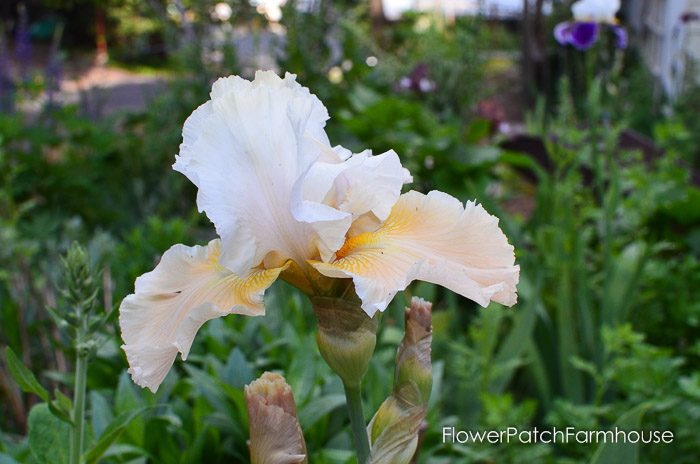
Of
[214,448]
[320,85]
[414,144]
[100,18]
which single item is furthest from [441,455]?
[100,18]

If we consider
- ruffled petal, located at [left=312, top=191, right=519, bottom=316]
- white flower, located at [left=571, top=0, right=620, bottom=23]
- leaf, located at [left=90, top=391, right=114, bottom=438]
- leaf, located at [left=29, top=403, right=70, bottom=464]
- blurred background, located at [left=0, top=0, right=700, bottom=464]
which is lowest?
blurred background, located at [left=0, top=0, right=700, bottom=464]

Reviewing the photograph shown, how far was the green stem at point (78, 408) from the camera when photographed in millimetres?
851

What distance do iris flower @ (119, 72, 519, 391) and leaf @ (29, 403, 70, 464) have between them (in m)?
0.36

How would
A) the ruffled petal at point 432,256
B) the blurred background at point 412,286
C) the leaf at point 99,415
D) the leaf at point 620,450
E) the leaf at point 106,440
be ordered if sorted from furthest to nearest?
the blurred background at point 412,286
the leaf at point 99,415
the leaf at point 620,450
the leaf at point 106,440
the ruffled petal at point 432,256

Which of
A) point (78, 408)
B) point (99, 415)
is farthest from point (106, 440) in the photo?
point (99, 415)

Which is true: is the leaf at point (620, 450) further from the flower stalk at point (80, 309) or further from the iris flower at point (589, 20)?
the iris flower at point (589, 20)

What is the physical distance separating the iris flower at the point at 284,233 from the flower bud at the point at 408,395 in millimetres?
85

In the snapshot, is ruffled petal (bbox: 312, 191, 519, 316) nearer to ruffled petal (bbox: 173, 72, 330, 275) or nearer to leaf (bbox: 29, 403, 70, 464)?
ruffled petal (bbox: 173, 72, 330, 275)

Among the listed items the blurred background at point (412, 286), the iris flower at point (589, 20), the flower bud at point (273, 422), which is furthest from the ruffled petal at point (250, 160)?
the iris flower at point (589, 20)

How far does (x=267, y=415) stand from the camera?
72 centimetres

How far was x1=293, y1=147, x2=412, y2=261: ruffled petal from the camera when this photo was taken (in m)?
0.72

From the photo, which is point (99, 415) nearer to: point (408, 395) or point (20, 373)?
point (20, 373)

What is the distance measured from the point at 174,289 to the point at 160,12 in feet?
11.3

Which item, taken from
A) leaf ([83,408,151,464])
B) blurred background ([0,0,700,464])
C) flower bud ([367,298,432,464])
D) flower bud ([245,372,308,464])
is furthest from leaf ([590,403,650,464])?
leaf ([83,408,151,464])
